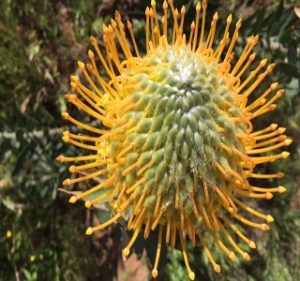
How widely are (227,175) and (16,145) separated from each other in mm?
1657

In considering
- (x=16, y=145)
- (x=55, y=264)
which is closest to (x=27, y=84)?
(x=16, y=145)

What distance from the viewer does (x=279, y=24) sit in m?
3.12

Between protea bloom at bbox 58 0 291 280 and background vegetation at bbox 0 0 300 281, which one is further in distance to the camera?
background vegetation at bbox 0 0 300 281

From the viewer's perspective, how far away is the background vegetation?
3594 millimetres

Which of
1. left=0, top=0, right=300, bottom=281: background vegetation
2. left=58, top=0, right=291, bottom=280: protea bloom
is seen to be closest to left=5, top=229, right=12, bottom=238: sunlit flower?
left=0, top=0, right=300, bottom=281: background vegetation

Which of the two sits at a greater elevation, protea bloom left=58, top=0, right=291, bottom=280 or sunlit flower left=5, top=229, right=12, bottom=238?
protea bloom left=58, top=0, right=291, bottom=280

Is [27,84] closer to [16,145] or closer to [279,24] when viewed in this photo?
[16,145]

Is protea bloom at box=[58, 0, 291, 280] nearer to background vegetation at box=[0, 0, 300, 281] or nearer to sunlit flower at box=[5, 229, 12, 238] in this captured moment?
background vegetation at box=[0, 0, 300, 281]

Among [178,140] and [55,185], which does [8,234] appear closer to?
[55,185]

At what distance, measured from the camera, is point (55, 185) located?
346cm

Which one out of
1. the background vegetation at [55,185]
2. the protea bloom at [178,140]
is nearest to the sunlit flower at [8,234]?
the background vegetation at [55,185]

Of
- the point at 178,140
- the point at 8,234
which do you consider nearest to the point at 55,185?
the point at 8,234

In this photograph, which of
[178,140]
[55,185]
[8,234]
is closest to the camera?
[178,140]

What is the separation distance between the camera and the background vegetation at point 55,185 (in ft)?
11.8
